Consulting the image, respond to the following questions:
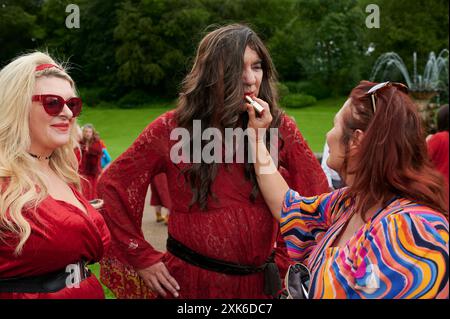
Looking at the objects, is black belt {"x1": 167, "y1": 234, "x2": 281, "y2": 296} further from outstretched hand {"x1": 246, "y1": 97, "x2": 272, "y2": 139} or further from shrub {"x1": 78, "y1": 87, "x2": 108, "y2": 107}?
shrub {"x1": 78, "y1": 87, "x2": 108, "y2": 107}

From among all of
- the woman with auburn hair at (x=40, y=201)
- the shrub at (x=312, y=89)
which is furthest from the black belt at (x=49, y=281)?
the shrub at (x=312, y=89)

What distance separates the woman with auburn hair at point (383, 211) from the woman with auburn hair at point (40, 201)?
3.06ft

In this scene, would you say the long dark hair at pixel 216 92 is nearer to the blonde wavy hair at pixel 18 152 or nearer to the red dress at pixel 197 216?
the red dress at pixel 197 216

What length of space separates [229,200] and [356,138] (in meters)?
0.75

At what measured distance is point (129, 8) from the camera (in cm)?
2361

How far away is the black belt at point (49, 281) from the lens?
6.12 feet

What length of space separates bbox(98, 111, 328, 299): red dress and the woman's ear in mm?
654

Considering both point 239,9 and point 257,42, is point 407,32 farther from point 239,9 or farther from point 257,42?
point 257,42

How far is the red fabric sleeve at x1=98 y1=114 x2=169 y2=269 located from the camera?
2.49 meters

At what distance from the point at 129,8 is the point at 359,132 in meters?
23.5

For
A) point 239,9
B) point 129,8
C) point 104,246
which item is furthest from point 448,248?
point 239,9

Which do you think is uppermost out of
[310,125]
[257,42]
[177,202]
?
[257,42]

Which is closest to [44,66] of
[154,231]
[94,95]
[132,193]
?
[132,193]

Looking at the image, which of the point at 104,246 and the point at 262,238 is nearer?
the point at 104,246
